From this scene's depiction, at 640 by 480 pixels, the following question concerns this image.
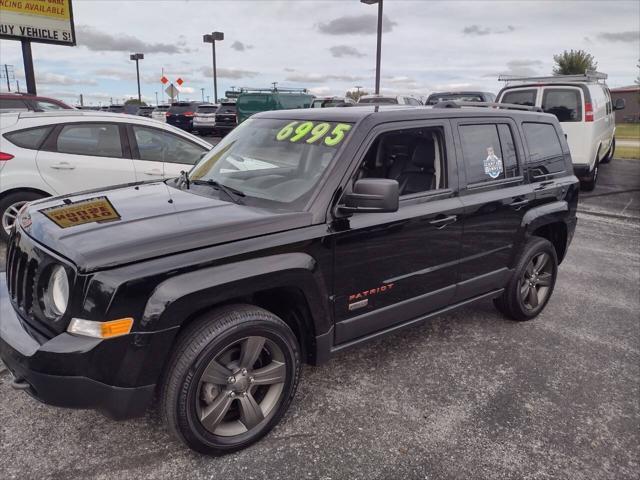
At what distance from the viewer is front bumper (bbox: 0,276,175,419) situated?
7.33 feet

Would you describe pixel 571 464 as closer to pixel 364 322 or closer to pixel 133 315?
pixel 364 322

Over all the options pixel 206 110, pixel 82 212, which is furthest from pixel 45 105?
pixel 206 110

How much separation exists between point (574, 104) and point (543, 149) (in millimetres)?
7063

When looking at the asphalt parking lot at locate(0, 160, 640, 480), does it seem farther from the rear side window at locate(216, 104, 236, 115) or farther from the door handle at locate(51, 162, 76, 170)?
the rear side window at locate(216, 104, 236, 115)

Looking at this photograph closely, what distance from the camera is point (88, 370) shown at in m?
2.25

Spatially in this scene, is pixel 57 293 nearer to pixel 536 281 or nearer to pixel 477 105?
pixel 477 105

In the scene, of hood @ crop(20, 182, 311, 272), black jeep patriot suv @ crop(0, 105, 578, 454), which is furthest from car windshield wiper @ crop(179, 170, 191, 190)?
hood @ crop(20, 182, 311, 272)

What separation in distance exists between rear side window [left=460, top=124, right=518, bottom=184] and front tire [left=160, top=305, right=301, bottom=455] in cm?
192

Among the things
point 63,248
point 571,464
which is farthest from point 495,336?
point 63,248

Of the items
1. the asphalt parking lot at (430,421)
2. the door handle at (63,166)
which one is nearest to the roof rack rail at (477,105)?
the asphalt parking lot at (430,421)

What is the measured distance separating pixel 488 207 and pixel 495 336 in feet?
3.92

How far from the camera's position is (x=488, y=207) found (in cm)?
379

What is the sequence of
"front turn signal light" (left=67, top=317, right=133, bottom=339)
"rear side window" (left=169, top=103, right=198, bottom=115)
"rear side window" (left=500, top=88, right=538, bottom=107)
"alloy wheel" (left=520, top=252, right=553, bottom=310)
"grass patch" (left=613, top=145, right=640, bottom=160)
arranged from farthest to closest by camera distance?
1. "rear side window" (left=169, top=103, right=198, bottom=115)
2. "grass patch" (left=613, top=145, right=640, bottom=160)
3. "rear side window" (left=500, top=88, right=538, bottom=107)
4. "alloy wheel" (left=520, top=252, right=553, bottom=310)
5. "front turn signal light" (left=67, top=317, right=133, bottom=339)

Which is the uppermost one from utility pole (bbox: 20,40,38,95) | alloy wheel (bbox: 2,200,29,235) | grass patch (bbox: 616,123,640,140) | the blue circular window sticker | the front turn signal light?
utility pole (bbox: 20,40,38,95)
